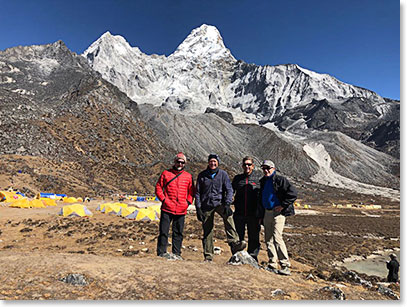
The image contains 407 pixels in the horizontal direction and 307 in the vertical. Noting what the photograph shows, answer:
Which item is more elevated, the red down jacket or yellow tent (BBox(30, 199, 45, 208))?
the red down jacket

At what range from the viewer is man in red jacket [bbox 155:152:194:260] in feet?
21.4

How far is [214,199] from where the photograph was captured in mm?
6469

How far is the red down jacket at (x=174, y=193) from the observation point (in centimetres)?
651

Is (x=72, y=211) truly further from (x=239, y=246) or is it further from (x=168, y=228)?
(x=239, y=246)

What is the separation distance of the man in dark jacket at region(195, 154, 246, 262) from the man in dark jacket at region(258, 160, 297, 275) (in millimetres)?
749

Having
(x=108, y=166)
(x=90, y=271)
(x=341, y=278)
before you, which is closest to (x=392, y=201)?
(x=108, y=166)

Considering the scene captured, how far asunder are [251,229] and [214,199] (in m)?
1.23

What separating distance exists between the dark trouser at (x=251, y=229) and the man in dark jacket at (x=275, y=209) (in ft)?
1.53

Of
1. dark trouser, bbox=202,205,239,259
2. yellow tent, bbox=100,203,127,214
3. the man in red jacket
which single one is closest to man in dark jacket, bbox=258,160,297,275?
dark trouser, bbox=202,205,239,259

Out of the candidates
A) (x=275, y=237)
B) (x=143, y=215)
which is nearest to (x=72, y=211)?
(x=143, y=215)

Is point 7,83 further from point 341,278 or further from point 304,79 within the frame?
point 304,79

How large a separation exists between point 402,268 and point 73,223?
16.4 meters

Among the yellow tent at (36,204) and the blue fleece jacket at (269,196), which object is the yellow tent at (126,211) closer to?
the yellow tent at (36,204)

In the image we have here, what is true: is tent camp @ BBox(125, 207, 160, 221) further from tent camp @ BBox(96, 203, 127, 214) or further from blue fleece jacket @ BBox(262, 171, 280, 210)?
blue fleece jacket @ BBox(262, 171, 280, 210)
